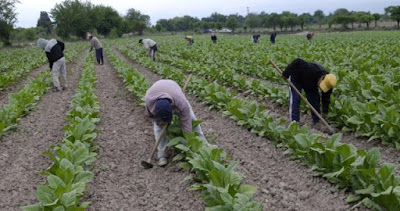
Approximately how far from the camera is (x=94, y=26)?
74.6 meters

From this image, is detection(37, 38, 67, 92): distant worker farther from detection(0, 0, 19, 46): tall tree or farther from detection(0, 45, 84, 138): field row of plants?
detection(0, 0, 19, 46): tall tree

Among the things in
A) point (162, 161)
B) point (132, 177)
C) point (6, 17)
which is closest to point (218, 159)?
point (162, 161)

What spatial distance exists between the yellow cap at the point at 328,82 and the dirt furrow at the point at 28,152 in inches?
182

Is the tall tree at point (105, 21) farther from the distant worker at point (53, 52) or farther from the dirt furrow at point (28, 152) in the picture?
the dirt furrow at point (28, 152)

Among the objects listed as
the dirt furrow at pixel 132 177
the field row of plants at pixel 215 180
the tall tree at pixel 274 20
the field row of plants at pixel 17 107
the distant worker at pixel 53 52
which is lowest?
the dirt furrow at pixel 132 177

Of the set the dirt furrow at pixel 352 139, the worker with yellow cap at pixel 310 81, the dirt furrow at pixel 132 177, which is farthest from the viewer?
the worker with yellow cap at pixel 310 81

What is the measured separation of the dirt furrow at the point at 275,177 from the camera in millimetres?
3945

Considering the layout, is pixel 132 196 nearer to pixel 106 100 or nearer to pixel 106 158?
pixel 106 158

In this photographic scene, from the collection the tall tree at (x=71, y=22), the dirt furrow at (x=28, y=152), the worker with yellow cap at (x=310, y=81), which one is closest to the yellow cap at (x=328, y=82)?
the worker with yellow cap at (x=310, y=81)

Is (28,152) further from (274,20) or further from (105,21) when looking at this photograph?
(274,20)

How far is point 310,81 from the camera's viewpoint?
6242 millimetres

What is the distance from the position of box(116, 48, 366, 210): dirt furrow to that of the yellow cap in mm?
1346

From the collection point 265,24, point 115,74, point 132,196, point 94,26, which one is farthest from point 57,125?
point 265,24

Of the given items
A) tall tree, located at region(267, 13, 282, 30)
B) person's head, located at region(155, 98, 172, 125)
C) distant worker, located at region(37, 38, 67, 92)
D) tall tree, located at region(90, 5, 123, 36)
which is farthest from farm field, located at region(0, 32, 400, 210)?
tall tree, located at region(267, 13, 282, 30)
